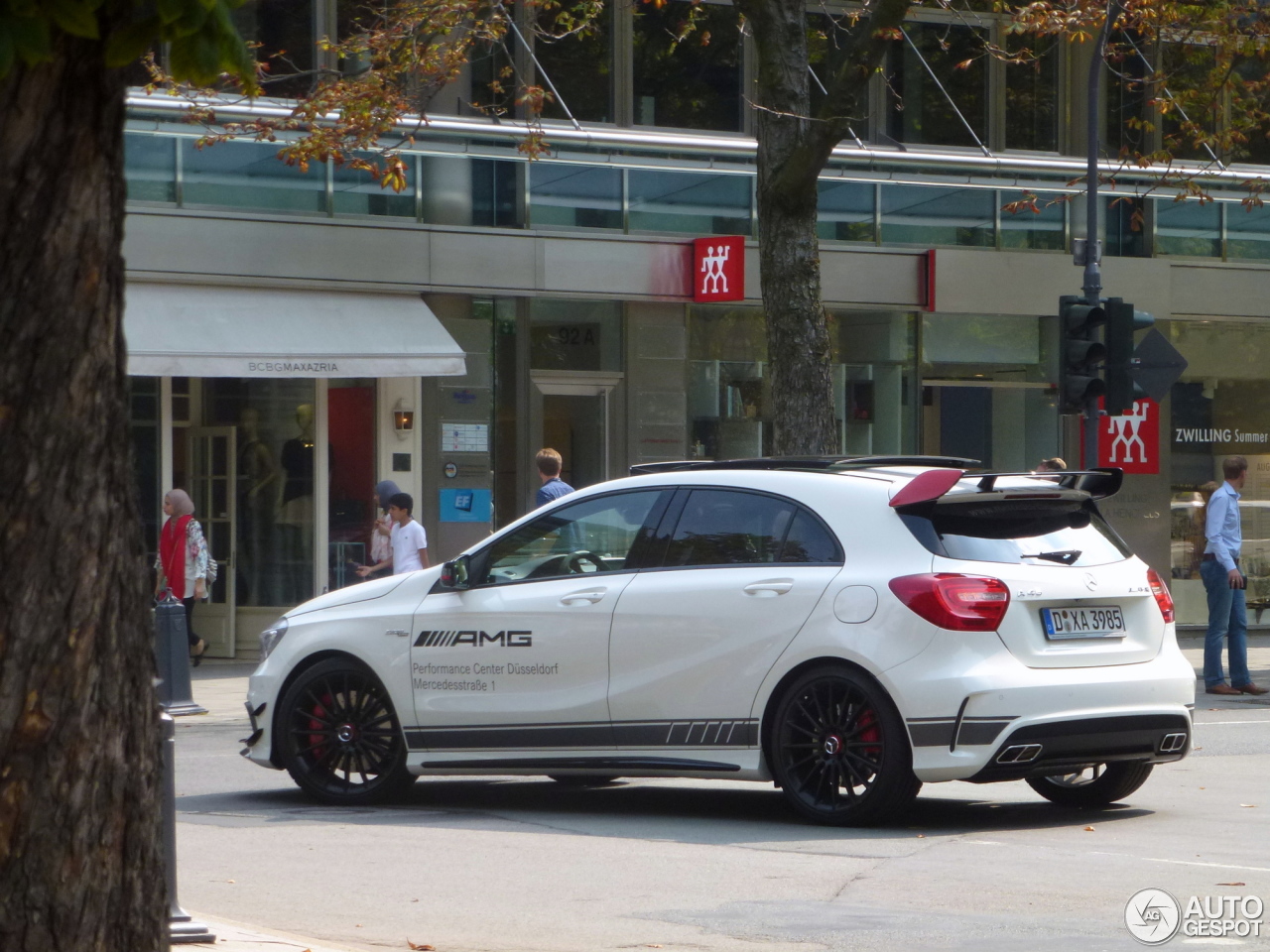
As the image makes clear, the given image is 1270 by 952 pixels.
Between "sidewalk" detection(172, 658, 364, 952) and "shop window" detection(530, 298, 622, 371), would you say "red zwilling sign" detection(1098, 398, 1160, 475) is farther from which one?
"sidewalk" detection(172, 658, 364, 952)

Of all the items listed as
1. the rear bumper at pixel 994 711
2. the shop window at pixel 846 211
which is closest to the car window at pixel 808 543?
the rear bumper at pixel 994 711

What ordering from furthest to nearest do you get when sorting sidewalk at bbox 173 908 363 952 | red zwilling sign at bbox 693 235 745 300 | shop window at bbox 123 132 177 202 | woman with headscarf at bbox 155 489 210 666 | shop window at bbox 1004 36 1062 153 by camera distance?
shop window at bbox 1004 36 1062 153
red zwilling sign at bbox 693 235 745 300
shop window at bbox 123 132 177 202
woman with headscarf at bbox 155 489 210 666
sidewalk at bbox 173 908 363 952

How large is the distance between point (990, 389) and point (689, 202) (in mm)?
4422

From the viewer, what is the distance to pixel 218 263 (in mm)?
18531

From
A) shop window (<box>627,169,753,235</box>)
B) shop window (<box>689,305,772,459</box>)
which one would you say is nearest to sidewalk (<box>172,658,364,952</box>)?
shop window (<box>689,305,772,459</box>)

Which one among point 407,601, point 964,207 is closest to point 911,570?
point 407,601

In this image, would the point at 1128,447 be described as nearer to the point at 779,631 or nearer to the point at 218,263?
the point at 218,263

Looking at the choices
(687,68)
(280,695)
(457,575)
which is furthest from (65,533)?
(687,68)

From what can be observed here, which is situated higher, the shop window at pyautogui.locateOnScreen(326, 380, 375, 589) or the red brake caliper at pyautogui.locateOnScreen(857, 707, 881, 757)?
the shop window at pyautogui.locateOnScreen(326, 380, 375, 589)

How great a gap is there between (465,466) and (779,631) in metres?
11.4

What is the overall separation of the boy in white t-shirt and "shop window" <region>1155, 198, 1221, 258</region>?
11.3 m

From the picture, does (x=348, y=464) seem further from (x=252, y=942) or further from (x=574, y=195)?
(x=252, y=942)

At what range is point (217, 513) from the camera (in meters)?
19.7

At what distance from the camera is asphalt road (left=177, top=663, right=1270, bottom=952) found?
657 centimetres
